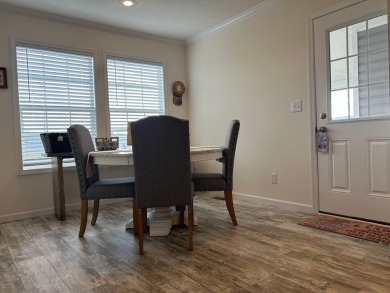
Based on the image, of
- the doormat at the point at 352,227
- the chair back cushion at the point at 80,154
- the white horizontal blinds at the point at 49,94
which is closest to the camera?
the doormat at the point at 352,227

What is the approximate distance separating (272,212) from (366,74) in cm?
159

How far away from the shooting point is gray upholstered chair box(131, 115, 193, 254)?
200 centimetres

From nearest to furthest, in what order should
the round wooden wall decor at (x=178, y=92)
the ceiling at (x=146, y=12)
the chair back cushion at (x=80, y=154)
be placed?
the chair back cushion at (x=80, y=154) < the ceiling at (x=146, y=12) < the round wooden wall decor at (x=178, y=92)

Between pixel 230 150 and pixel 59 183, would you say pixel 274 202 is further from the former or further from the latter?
pixel 59 183

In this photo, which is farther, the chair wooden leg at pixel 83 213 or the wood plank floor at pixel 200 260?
the chair wooden leg at pixel 83 213

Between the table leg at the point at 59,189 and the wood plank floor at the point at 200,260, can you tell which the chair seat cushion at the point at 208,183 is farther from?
the table leg at the point at 59,189

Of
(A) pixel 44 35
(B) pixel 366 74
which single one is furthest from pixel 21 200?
(B) pixel 366 74

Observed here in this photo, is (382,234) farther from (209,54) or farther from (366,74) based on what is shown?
(209,54)

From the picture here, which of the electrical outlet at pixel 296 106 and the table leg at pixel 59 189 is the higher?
the electrical outlet at pixel 296 106

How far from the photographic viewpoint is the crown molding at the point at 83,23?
124 inches

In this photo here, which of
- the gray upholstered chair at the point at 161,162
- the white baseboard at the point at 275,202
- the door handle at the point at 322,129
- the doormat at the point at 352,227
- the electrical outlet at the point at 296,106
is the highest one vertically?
the electrical outlet at the point at 296,106

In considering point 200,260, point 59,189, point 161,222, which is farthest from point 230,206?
point 59,189

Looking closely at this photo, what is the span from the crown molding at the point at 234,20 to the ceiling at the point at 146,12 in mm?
12

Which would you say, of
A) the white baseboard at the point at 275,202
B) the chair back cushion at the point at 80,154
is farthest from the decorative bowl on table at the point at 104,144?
the white baseboard at the point at 275,202
